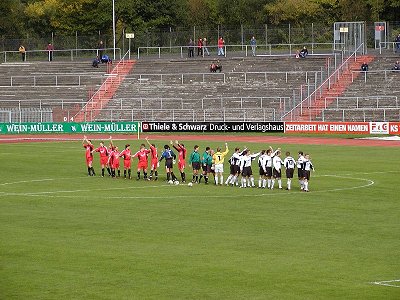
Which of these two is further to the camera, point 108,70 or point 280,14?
point 280,14

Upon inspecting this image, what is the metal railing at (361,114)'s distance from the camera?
259 ft

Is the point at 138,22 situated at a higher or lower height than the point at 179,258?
higher

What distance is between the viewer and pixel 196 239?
1286 inches

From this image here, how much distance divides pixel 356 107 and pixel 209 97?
13.9m

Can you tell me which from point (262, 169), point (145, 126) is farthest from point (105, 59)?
point (262, 169)

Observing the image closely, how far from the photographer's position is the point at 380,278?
26531 millimetres

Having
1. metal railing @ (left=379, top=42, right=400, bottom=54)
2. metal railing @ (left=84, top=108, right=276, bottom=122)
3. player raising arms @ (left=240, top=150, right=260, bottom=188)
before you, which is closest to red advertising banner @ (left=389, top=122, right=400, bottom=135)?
metal railing @ (left=84, top=108, right=276, bottom=122)

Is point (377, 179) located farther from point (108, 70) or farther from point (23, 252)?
point (108, 70)

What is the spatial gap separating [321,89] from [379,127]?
10911 millimetres

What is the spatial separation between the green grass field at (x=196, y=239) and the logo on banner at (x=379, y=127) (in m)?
23.6

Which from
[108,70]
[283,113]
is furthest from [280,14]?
[283,113]

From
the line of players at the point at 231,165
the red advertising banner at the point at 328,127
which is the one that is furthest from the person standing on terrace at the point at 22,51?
the line of players at the point at 231,165


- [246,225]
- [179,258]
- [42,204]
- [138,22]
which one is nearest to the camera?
[179,258]

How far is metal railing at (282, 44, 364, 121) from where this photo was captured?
83.4 metres
